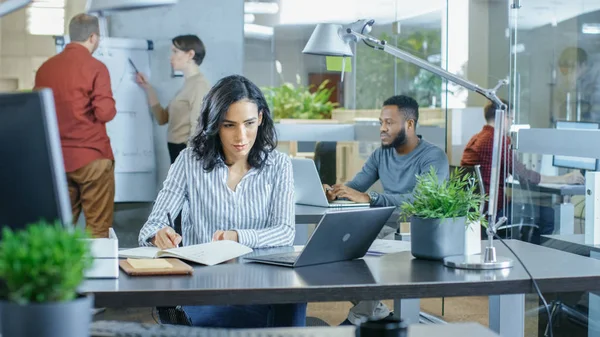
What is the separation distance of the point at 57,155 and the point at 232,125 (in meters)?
1.56

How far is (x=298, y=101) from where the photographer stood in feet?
18.6

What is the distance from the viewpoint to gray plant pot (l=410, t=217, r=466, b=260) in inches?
96.8

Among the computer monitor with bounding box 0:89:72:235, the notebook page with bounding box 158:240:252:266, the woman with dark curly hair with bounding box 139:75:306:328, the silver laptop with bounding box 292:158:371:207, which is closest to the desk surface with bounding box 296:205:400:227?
the silver laptop with bounding box 292:158:371:207

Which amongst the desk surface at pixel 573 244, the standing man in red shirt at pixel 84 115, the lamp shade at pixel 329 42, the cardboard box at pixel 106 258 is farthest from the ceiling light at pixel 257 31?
the cardboard box at pixel 106 258

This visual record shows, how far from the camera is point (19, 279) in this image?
1110 millimetres

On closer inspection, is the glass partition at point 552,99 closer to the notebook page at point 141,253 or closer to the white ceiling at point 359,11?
the white ceiling at point 359,11

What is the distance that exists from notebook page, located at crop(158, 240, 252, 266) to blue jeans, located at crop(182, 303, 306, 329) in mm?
166

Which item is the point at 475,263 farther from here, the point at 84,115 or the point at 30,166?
the point at 84,115

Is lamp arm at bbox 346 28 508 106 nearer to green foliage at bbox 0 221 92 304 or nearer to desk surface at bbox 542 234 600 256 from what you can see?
desk surface at bbox 542 234 600 256

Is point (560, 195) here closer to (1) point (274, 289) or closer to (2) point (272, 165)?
(2) point (272, 165)

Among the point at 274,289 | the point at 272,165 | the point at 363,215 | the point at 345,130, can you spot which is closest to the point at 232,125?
the point at 272,165

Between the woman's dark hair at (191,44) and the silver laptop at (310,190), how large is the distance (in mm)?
1697

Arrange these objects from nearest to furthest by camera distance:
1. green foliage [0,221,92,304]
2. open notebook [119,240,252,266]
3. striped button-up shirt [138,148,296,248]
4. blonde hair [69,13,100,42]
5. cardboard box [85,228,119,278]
Result: green foliage [0,221,92,304] → cardboard box [85,228,119,278] → open notebook [119,240,252,266] → striped button-up shirt [138,148,296,248] → blonde hair [69,13,100,42]

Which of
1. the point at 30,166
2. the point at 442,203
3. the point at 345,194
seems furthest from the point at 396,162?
the point at 30,166
